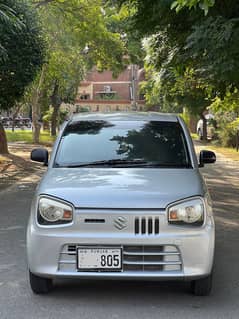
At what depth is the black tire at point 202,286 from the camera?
5.10 meters

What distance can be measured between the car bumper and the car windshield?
1243 millimetres

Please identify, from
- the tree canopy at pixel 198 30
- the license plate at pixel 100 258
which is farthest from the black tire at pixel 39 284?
the tree canopy at pixel 198 30

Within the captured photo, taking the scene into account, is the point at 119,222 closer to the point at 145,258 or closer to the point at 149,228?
the point at 149,228

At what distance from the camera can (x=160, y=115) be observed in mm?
6867

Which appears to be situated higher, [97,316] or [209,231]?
[209,231]

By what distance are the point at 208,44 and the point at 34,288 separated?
4212 millimetres

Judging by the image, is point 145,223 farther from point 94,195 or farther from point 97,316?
point 97,316

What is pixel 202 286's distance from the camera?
16.9ft

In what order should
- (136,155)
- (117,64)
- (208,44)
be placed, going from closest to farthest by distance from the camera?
1. (136,155)
2. (208,44)
3. (117,64)

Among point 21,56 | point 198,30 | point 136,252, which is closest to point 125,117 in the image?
point 198,30

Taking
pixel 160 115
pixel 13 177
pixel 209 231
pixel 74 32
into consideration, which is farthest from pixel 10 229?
pixel 74 32

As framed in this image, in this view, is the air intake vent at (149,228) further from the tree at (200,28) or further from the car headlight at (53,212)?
the tree at (200,28)

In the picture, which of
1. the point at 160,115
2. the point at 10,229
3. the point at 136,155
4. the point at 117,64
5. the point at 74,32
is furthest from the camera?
the point at 117,64

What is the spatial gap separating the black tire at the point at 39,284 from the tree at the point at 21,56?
7.49m
